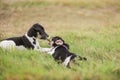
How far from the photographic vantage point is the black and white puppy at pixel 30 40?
947 centimetres

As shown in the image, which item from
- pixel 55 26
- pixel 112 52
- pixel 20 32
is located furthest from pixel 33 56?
pixel 55 26

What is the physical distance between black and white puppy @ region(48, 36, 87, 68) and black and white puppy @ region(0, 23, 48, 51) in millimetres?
495

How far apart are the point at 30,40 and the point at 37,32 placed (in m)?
0.25

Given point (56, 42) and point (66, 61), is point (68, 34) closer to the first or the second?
point (56, 42)

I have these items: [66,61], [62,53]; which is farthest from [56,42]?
[66,61]

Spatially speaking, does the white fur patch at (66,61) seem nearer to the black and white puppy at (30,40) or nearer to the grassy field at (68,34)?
the grassy field at (68,34)

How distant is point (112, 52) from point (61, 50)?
4.87 ft

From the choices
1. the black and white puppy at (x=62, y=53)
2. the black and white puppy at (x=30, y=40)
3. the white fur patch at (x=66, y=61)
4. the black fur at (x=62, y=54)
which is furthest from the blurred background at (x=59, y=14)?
the white fur patch at (x=66, y=61)

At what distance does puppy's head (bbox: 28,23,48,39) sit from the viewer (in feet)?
31.4

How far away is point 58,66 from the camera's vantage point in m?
7.72

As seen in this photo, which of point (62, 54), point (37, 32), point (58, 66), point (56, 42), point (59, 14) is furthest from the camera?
point (59, 14)

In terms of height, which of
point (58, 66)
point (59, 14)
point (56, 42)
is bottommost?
point (59, 14)

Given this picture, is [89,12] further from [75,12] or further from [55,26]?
[55,26]

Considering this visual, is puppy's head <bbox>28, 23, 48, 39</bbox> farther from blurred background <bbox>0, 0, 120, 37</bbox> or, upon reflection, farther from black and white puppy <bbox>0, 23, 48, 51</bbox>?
blurred background <bbox>0, 0, 120, 37</bbox>
